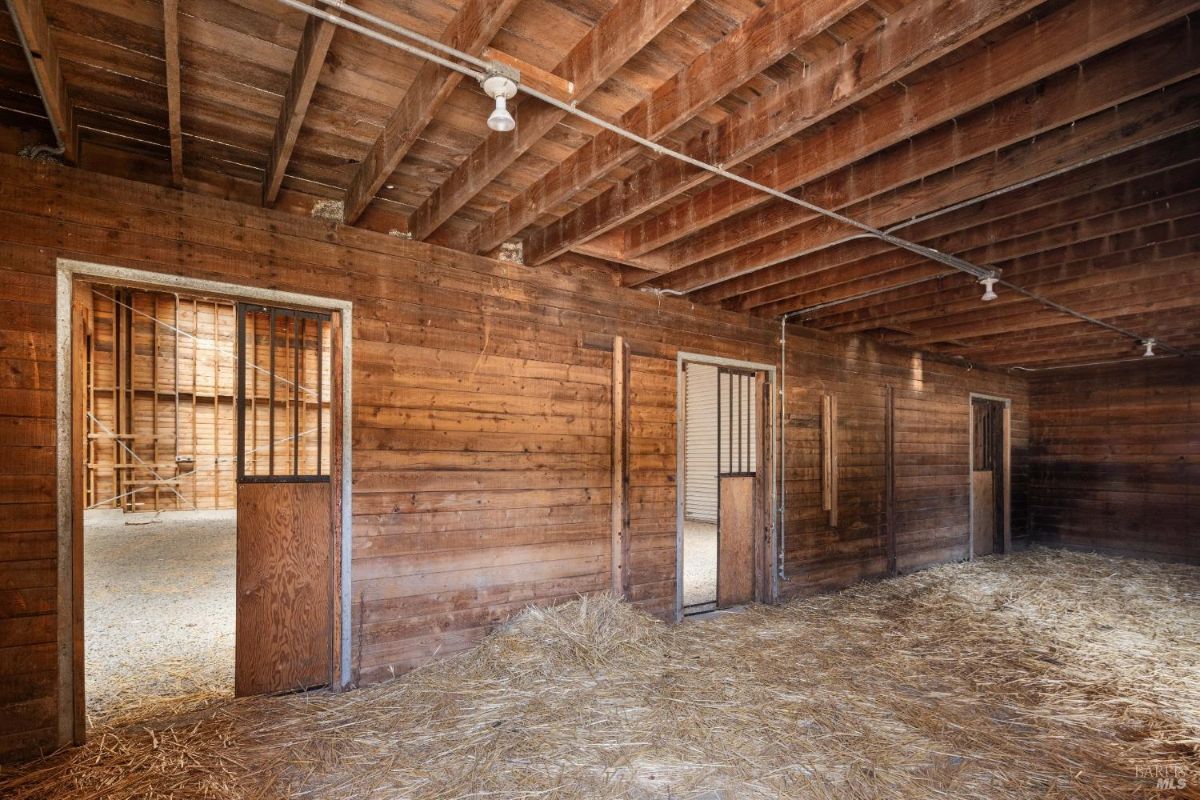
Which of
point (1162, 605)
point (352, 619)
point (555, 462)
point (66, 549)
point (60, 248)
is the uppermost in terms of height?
point (60, 248)

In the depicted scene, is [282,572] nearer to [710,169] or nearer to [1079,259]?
[710,169]

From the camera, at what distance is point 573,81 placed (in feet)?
6.89

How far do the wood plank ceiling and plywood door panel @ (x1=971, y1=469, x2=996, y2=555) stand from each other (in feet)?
15.7

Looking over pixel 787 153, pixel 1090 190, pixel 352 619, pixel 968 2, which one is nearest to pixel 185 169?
pixel 352 619

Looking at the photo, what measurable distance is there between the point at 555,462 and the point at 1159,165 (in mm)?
3530

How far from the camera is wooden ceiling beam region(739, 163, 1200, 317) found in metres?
2.91

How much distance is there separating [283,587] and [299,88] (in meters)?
2.52

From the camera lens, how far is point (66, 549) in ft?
8.57

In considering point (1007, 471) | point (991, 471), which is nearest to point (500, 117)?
point (991, 471)

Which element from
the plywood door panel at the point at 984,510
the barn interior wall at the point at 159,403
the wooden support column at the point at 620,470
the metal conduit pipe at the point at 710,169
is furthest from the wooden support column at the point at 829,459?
the barn interior wall at the point at 159,403

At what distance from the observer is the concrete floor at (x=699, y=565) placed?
563 cm

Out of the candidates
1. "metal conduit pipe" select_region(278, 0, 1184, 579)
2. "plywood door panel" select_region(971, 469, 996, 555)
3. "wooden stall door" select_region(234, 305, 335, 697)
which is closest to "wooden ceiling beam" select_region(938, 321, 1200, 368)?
"metal conduit pipe" select_region(278, 0, 1184, 579)

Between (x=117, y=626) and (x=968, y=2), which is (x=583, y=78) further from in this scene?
(x=117, y=626)

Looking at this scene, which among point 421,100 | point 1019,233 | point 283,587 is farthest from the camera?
point 1019,233
